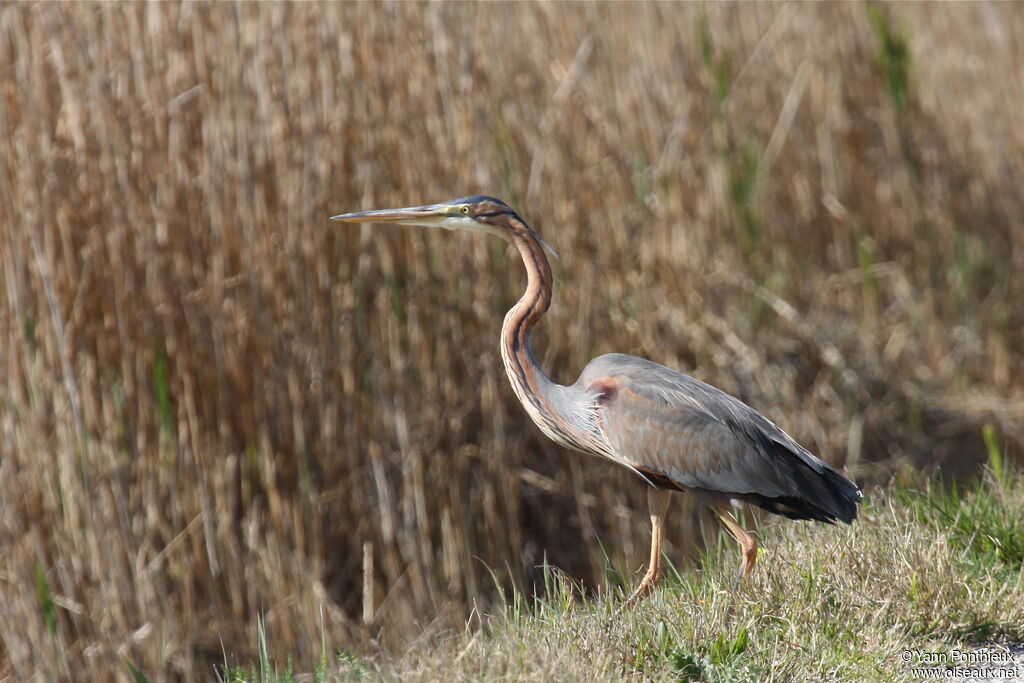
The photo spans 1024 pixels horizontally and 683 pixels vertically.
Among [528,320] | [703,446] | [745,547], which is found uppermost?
[528,320]

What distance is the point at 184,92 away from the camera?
4656 mm

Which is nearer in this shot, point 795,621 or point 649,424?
point 795,621

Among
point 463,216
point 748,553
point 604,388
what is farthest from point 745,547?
point 463,216

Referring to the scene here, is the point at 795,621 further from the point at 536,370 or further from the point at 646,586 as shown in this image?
the point at 536,370

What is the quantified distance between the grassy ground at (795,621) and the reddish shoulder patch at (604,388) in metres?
0.70

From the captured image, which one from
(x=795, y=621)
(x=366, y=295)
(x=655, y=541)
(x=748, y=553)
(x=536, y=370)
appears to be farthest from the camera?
(x=366, y=295)

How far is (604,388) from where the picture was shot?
156 inches

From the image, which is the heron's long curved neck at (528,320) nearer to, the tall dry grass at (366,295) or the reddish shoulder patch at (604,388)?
the reddish shoulder patch at (604,388)

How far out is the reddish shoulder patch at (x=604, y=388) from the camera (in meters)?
3.95

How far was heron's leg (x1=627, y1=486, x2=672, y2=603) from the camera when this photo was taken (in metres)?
3.51

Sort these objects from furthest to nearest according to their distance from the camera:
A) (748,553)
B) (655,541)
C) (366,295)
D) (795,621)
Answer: (366,295) → (655,541) → (748,553) → (795,621)

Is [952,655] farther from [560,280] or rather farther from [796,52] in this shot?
[796,52]

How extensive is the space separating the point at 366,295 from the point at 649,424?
1770mm

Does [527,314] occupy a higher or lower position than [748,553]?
higher
